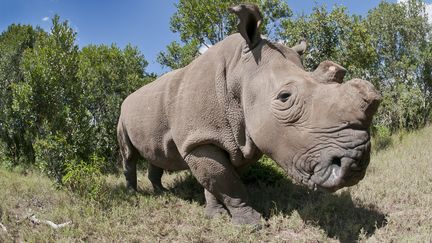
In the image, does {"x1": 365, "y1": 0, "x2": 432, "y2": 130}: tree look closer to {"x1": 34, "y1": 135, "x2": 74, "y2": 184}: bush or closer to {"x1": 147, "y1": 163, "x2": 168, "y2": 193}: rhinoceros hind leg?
{"x1": 147, "y1": 163, "x2": 168, "y2": 193}: rhinoceros hind leg

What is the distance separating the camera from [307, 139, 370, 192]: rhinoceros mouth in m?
3.34

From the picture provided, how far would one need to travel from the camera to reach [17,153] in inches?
480

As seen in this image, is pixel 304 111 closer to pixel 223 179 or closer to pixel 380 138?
pixel 223 179

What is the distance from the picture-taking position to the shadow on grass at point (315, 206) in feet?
14.8

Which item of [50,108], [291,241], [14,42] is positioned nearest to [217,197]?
[291,241]

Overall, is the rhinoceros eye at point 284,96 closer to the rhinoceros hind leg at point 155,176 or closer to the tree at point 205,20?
the rhinoceros hind leg at point 155,176

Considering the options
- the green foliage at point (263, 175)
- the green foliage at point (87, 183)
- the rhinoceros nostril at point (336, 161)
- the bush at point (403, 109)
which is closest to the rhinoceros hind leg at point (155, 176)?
the green foliage at point (87, 183)

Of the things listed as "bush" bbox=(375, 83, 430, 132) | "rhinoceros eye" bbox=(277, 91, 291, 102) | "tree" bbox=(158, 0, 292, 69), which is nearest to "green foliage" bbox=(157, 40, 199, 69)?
"tree" bbox=(158, 0, 292, 69)

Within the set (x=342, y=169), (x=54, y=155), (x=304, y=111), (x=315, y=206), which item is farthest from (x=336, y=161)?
Answer: (x=54, y=155)

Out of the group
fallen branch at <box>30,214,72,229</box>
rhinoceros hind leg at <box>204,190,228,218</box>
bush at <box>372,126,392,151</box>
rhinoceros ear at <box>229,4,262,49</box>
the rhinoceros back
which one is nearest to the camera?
rhinoceros ear at <box>229,4,262,49</box>

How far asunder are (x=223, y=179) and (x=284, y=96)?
4.56 ft

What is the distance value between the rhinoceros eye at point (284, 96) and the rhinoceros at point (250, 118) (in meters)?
0.01

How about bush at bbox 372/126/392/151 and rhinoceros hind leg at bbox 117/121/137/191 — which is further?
bush at bbox 372/126/392/151

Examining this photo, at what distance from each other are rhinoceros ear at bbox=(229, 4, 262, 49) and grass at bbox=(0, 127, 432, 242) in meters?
2.05
